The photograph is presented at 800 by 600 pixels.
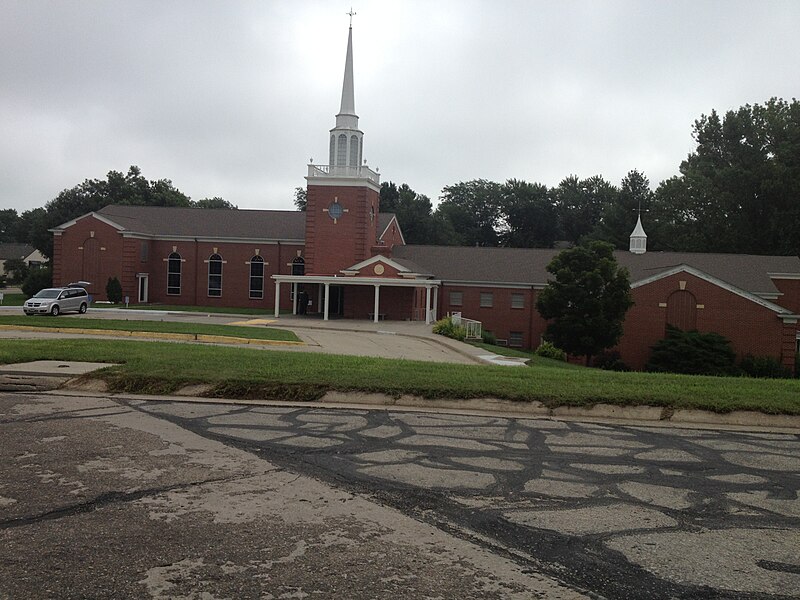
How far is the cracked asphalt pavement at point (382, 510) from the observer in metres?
5.50

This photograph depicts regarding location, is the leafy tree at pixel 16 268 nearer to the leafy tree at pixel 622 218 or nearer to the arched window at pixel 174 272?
the arched window at pixel 174 272

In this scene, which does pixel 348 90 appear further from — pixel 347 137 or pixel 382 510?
pixel 382 510

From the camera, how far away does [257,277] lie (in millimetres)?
51969

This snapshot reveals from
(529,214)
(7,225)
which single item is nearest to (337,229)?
(529,214)

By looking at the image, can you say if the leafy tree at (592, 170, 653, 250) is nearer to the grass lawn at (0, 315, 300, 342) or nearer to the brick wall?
the brick wall

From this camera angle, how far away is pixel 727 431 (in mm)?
11633

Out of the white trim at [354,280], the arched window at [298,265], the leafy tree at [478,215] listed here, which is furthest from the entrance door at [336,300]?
the leafy tree at [478,215]

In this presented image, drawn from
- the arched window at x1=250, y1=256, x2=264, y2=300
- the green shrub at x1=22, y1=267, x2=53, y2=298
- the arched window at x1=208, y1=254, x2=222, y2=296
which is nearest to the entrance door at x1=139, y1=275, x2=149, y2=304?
the arched window at x1=208, y1=254, x2=222, y2=296

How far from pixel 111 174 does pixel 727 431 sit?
78304mm

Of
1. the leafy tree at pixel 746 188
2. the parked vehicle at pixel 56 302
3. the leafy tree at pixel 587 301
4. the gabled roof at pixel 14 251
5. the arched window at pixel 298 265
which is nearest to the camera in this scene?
the parked vehicle at pixel 56 302

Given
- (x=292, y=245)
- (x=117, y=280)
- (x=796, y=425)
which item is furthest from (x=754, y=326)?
(x=117, y=280)

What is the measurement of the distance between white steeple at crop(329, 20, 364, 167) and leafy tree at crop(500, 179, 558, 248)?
53.7 m

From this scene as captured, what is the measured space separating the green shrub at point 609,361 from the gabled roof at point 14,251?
101 m

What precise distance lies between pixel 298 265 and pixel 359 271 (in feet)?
32.6
